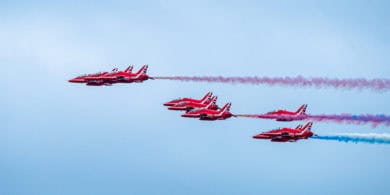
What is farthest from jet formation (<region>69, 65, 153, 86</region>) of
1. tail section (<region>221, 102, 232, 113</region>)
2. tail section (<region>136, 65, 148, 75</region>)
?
tail section (<region>221, 102, 232, 113</region>)

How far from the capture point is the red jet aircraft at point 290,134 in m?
136

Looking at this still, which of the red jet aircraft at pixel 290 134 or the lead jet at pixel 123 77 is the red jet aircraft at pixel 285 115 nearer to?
the red jet aircraft at pixel 290 134

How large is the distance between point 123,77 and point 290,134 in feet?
74.5

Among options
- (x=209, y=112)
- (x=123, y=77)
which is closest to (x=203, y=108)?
(x=209, y=112)

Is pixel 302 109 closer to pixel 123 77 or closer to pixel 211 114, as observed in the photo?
pixel 211 114

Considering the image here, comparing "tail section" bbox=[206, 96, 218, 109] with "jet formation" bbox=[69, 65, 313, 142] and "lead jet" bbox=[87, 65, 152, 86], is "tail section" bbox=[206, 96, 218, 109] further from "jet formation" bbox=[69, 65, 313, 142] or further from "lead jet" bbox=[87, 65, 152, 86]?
"lead jet" bbox=[87, 65, 152, 86]

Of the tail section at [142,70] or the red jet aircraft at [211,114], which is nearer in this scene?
the tail section at [142,70]

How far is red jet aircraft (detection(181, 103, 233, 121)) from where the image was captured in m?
138

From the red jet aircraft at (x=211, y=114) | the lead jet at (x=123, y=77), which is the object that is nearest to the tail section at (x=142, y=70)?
the lead jet at (x=123, y=77)

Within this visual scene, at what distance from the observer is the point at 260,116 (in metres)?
137

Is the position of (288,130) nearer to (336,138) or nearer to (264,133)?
(264,133)

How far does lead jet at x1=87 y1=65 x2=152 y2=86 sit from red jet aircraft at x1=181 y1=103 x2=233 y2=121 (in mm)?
8533

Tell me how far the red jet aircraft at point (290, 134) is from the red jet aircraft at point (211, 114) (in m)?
6.28

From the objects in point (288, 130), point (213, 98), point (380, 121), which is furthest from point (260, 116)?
point (380, 121)
